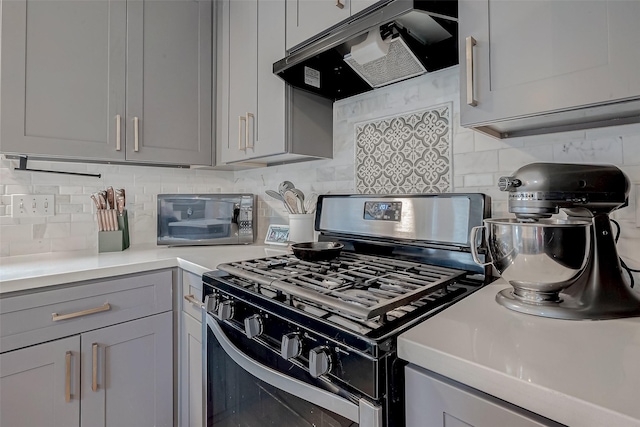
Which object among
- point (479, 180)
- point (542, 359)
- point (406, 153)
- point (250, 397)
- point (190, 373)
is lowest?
point (190, 373)

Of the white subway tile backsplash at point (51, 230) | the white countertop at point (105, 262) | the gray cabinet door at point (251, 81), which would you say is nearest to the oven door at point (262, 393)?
the white countertop at point (105, 262)

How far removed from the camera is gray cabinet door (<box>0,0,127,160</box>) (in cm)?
131

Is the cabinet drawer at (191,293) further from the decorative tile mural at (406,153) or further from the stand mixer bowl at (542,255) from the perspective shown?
the stand mixer bowl at (542,255)

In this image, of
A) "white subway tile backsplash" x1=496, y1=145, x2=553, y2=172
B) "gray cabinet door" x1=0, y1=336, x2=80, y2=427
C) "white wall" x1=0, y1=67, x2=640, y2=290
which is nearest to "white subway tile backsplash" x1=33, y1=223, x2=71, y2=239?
"white wall" x1=0, y1=67, x2=640, y2=290

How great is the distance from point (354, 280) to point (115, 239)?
145 cm

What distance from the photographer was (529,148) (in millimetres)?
1025

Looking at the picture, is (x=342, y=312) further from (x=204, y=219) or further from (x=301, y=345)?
(x=204, y=219)

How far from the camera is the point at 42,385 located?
1146mm

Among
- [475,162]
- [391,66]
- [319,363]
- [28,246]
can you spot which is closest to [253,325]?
[319,363]

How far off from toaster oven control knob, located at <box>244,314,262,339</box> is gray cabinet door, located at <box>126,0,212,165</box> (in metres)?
1.21

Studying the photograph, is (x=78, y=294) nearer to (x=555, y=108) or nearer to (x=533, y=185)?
(x=533, y=185)

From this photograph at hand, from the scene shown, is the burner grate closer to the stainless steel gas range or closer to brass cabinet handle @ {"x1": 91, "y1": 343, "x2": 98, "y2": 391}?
the stainless steel gas range

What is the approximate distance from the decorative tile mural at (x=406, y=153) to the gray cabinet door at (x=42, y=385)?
1.38m

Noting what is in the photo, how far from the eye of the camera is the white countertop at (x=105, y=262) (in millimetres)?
1153
